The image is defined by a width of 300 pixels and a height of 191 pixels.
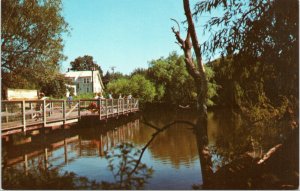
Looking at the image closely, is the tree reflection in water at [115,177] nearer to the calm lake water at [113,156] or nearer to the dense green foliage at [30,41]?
the calm lake water at [113,156]

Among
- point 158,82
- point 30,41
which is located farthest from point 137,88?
point 30,41

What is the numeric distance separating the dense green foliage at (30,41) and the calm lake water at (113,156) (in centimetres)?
365

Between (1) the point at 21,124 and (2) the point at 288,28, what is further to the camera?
(1) the point at 21,124

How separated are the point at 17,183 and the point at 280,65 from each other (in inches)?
219

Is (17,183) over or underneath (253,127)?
underneath

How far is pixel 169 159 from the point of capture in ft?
46.4

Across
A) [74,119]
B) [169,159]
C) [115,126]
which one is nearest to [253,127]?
[169,159]

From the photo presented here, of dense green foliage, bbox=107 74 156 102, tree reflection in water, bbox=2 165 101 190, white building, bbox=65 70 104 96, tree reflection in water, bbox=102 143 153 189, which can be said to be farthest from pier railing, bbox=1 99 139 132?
white building, bbox=65 70 104 96

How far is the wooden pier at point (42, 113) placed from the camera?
13102 millimetres

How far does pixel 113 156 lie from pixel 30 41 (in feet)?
49.1

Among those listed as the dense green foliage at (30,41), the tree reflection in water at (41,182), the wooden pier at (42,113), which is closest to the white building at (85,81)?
the wooden pier at (42,113)

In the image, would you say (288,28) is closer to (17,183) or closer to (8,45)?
(17,183)

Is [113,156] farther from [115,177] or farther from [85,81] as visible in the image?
[85,81]

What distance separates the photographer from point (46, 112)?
18797 millimetres
